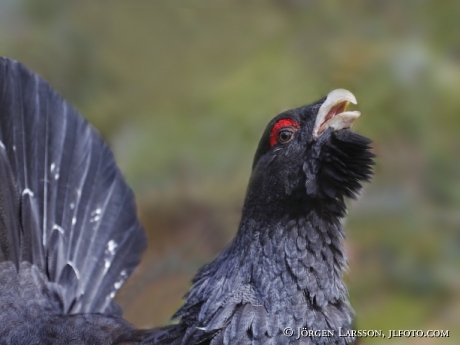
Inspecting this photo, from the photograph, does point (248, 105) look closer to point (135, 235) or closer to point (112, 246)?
point (135, 235)

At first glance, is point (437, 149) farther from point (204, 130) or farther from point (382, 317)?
point (204, 130)

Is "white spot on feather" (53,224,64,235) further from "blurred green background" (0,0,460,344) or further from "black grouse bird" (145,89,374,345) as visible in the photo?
"blurred green background" (0,0,460,344)

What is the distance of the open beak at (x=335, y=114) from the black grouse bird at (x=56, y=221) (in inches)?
47.9

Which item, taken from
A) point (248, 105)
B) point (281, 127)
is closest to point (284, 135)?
point (281, 127)

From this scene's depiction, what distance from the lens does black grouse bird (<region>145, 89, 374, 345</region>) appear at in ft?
6.68

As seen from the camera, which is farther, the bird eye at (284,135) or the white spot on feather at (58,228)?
the white spot on feather at (58,228)

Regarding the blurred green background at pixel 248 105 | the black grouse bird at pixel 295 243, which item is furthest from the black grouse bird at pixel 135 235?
the blurred green background at pixel 248 105

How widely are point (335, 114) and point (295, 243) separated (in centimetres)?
51

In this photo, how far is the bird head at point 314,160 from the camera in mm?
2006

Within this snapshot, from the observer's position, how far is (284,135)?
2123 mm

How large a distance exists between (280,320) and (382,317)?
2834 mm

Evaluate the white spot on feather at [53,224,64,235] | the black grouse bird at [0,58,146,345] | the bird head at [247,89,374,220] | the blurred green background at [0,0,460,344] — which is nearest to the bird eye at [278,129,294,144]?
the bird head at [247,89,374,220]

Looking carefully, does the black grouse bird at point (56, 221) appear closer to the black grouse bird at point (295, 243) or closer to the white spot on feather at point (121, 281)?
the white spot on feather at point (121, 281)

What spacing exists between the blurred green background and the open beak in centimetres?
249
